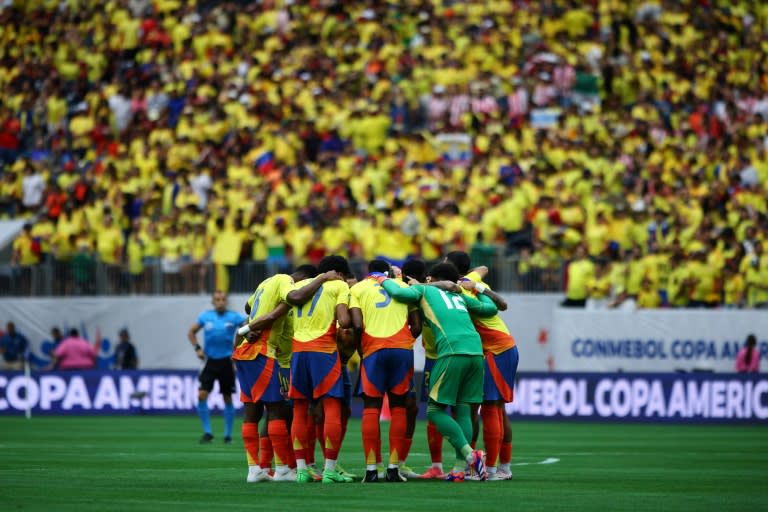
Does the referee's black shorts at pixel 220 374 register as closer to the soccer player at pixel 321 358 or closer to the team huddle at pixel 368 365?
the team huddle at pixel 368 365

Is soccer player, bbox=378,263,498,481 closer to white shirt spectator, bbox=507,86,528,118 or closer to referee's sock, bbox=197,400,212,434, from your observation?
referee's sock, bbox=197,400,212,434

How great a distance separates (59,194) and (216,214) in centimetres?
489

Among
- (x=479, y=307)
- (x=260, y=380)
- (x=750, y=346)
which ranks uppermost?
(x=479, y=307)

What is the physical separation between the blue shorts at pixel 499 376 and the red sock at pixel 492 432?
14cm

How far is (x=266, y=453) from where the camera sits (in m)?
17.1

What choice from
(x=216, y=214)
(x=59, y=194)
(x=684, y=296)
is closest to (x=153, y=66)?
(x=59, y=194)

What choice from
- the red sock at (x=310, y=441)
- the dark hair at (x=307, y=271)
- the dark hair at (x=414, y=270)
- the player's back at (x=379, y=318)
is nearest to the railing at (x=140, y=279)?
the dark hair at (x=414, y=270)

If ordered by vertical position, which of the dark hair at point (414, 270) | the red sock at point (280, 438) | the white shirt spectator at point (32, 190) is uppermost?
the white shirt spectator at point (32, 190)

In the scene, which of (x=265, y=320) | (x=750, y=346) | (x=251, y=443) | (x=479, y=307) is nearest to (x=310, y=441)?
(x=251, y=443)

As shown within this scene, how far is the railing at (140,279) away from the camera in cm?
3275

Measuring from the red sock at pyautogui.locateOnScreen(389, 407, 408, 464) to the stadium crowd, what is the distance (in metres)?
15.3

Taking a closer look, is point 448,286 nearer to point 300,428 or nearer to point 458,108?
point 300,428

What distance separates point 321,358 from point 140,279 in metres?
19.5

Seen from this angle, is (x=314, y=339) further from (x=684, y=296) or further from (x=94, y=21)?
(x=94, y=21)
